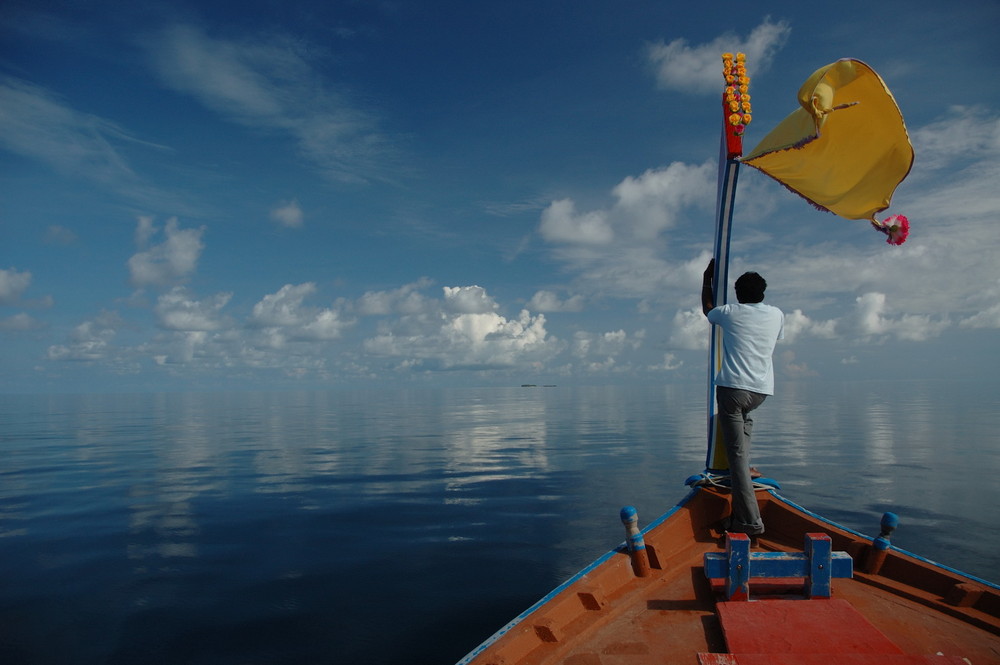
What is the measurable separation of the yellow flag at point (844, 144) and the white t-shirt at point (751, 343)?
4.02 ft

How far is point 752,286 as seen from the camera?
5816 millimetres

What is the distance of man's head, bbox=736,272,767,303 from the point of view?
5.81 m

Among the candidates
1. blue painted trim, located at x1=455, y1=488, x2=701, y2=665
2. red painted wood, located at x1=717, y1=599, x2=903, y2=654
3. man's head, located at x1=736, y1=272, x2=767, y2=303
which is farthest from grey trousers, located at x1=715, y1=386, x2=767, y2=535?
red painted wood, located at x1=717, y1=599, x2=903, y2=654

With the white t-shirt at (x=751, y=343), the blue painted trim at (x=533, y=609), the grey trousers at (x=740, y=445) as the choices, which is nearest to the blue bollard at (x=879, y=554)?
the grey trousers at (x=740, y=445)

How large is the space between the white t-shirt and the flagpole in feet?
4.06

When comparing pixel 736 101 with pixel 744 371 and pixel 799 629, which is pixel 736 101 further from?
pixel 799 629

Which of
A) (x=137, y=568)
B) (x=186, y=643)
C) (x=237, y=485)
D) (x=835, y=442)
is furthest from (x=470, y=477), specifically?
(x=835, y=442)

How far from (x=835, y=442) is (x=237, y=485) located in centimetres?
2577

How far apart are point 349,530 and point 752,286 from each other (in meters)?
9.44

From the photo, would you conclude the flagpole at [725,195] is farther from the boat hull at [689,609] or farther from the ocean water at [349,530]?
the ocean water at [349,530]

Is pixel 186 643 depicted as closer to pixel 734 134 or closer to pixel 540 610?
pixel 540 610

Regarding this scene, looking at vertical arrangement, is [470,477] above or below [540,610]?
below

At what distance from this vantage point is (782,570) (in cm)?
462

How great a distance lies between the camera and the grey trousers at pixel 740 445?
19.0 feet
